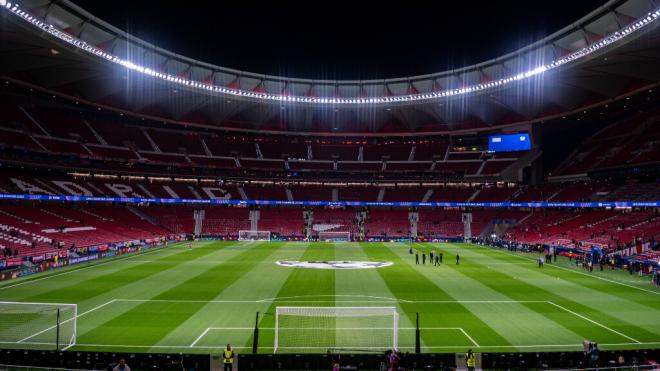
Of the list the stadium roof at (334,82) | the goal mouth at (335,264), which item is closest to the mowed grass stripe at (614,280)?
the goal mouth at (335,264)

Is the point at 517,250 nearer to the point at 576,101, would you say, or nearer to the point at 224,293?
the point at 576,101

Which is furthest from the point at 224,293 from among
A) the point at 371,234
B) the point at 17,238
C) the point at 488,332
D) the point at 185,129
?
the point at 185,129

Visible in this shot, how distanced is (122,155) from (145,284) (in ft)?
138

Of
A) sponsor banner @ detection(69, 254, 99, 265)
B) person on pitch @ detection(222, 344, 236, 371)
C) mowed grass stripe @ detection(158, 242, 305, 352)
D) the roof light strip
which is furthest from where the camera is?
sponsor banner @ detection(69, 254, 99, 265)

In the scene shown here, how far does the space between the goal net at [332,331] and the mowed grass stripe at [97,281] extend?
1221cm

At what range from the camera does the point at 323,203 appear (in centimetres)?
7144

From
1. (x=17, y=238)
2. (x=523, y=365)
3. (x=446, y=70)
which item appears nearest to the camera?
(x=523, y=365)

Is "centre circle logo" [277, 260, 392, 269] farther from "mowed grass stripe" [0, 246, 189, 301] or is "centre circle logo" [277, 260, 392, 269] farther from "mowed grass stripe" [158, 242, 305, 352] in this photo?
"mowed grass stripe" [0, 246, 189, 301]

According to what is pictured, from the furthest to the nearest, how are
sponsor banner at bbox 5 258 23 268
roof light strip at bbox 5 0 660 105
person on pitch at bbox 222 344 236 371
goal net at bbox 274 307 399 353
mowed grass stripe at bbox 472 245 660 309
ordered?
1. roof light strip at bbox 5 0 660 105
2. sponsor banner at bbox 5 258 23 268
3. mowed grass stripe at bbox 472 245 660 309
4. goal net at bbox 274 307 399 353
5. person on pitch at bbox 222 344 236 371

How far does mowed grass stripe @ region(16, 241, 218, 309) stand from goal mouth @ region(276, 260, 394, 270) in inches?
383

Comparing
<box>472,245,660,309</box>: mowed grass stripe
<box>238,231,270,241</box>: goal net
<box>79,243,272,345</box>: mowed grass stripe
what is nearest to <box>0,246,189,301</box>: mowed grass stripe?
<box>79,243,272,345</box>: mowed grass stripe

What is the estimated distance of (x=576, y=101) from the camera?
57500 millimetres

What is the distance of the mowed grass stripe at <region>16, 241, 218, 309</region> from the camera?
2378 centimetres

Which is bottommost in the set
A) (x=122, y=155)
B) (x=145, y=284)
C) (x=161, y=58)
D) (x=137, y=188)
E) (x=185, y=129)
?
(x=145, y=284)
